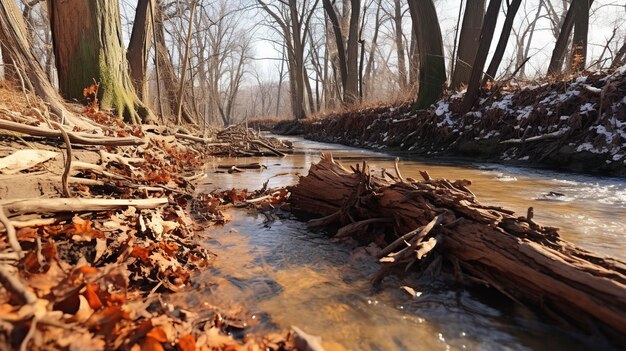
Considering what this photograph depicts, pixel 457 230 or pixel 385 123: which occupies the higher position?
pixel 385 123

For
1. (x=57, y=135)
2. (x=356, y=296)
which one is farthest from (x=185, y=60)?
(x=356, y=296)

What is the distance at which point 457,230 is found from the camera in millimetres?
2102

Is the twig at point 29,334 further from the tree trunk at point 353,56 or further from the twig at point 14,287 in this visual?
the tree trunk at point 353,56

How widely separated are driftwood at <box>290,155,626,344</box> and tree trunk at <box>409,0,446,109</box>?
341 inches

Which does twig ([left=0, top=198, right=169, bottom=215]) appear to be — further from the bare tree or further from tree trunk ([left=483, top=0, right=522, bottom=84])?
the bare tree

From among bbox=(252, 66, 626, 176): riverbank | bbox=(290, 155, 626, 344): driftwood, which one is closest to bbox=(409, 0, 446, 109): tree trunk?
bbox=(252, 66, 626, 176): riverbank

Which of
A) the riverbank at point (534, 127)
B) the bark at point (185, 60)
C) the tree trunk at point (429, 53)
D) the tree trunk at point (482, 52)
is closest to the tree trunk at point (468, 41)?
the tree trunk at point (429, 53)

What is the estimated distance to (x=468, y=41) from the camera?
11016mm

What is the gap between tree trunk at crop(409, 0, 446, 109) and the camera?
1073 cm

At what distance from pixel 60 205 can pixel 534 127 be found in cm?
783

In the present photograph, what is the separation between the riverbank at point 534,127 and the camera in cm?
592

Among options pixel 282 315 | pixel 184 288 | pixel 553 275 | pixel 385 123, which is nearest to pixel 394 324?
pixel 282 315

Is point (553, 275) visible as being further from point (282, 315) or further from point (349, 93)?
point (349, 93)

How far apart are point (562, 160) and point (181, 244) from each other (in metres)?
6.62
